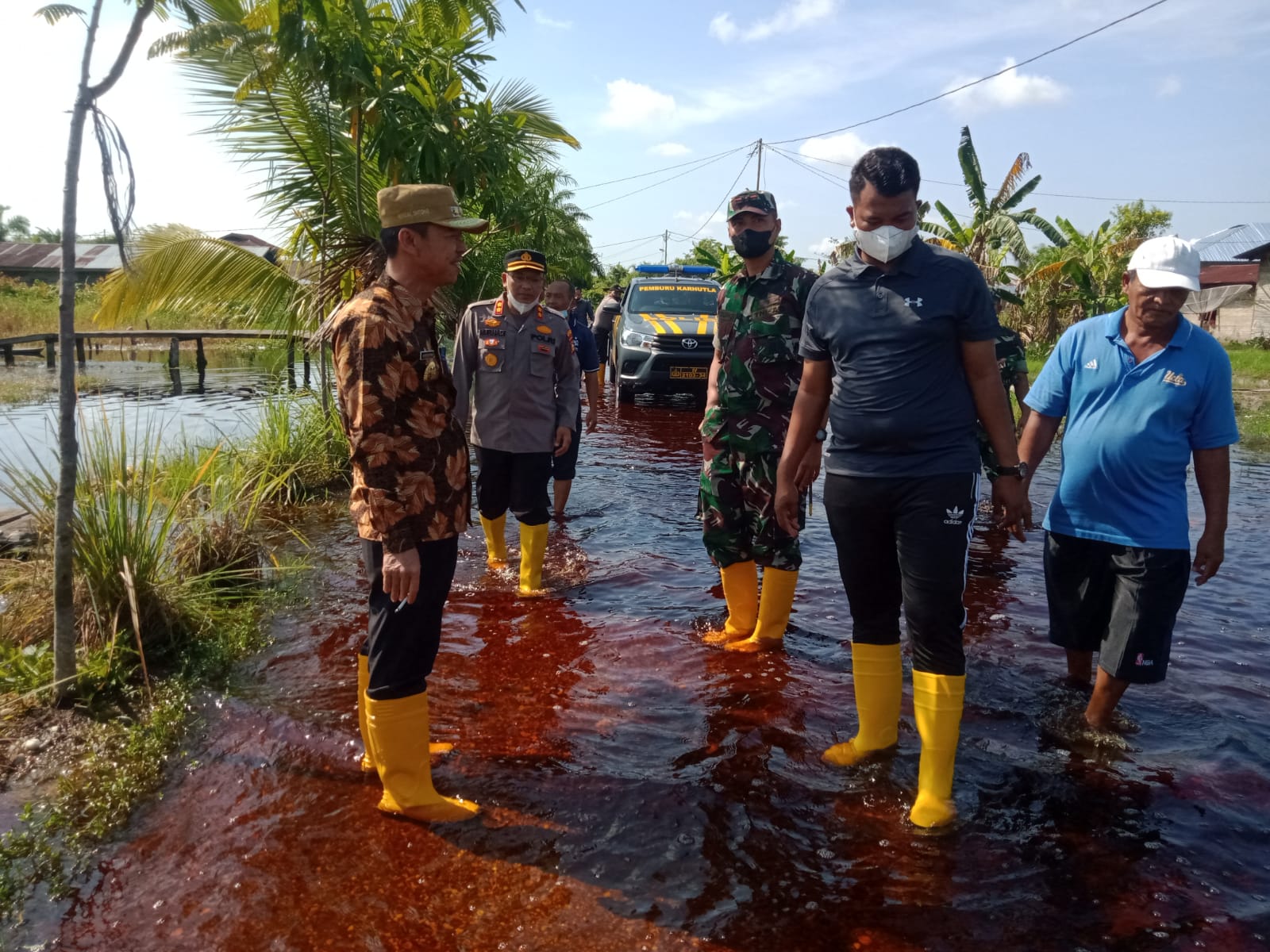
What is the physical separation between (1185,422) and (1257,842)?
1.43 metres

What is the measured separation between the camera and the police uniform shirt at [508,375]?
5.19 meters

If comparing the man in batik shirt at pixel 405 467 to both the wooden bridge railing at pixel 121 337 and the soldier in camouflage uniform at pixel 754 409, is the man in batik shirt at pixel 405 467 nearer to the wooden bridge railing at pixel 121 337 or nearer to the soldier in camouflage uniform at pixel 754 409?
the soldier in camouflage uniform at pixel 754 409

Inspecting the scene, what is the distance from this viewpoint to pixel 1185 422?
10.4ft

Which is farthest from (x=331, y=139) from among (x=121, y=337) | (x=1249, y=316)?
(x=1249, y=316)

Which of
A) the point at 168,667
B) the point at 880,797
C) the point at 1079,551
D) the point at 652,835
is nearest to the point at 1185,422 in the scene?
the point at 1079,551

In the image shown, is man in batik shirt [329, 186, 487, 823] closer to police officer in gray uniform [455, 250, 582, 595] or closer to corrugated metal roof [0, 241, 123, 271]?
police officer in gray uniform [455, 250, 582, 595]

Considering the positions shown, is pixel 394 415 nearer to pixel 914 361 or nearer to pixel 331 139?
pixel 914 361

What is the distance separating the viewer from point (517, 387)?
17.0ft

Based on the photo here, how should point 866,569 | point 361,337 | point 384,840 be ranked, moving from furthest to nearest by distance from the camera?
point 866,569 < point 384,840 < point 361,337

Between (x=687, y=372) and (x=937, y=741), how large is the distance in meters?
11.1

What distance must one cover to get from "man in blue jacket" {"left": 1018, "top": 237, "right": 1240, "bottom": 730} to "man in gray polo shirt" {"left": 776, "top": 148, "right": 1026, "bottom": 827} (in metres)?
0.53

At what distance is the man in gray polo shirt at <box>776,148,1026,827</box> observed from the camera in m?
2.84

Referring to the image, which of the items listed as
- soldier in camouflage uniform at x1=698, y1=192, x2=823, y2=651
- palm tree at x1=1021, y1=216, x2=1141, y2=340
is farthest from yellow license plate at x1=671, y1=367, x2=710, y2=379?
palm tree at x1=1021, y1=216, x2=1141, y2=340

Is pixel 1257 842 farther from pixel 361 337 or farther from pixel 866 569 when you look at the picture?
pixel 361 337
